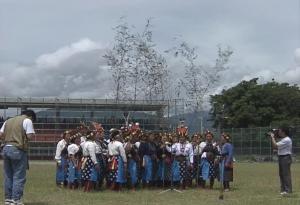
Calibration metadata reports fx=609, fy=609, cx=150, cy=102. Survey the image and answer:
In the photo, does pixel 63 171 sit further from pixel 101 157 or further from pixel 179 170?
pixel 179 170

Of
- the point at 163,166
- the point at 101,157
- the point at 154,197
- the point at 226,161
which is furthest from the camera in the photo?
the point at 163,166

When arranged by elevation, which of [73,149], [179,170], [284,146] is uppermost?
[284,146]

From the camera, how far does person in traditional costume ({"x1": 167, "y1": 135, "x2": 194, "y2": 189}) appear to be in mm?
19875

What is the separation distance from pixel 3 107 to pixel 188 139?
55.2 meters

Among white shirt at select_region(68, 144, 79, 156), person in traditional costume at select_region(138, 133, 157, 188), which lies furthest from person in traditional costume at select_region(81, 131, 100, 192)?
person in traditional costume at select_region(138, 133, 157, 188)

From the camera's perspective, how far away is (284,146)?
16359mm

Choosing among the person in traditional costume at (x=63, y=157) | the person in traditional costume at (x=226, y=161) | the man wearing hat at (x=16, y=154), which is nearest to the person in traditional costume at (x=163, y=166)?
the person in traditional costume at (x=226, y=161)

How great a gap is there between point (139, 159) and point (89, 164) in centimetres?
181

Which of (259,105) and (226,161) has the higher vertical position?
(259,105)

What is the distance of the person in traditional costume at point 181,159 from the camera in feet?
65.2

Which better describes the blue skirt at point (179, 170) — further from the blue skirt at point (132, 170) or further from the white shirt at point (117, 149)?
the white shirt at point (117, 149)

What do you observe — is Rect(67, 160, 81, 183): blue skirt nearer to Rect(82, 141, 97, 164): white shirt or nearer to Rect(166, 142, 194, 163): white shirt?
Rect(82, 141, 97, 164): white shirt

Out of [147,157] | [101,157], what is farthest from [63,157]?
[147,157]

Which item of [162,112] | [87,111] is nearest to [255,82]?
[87,111]
